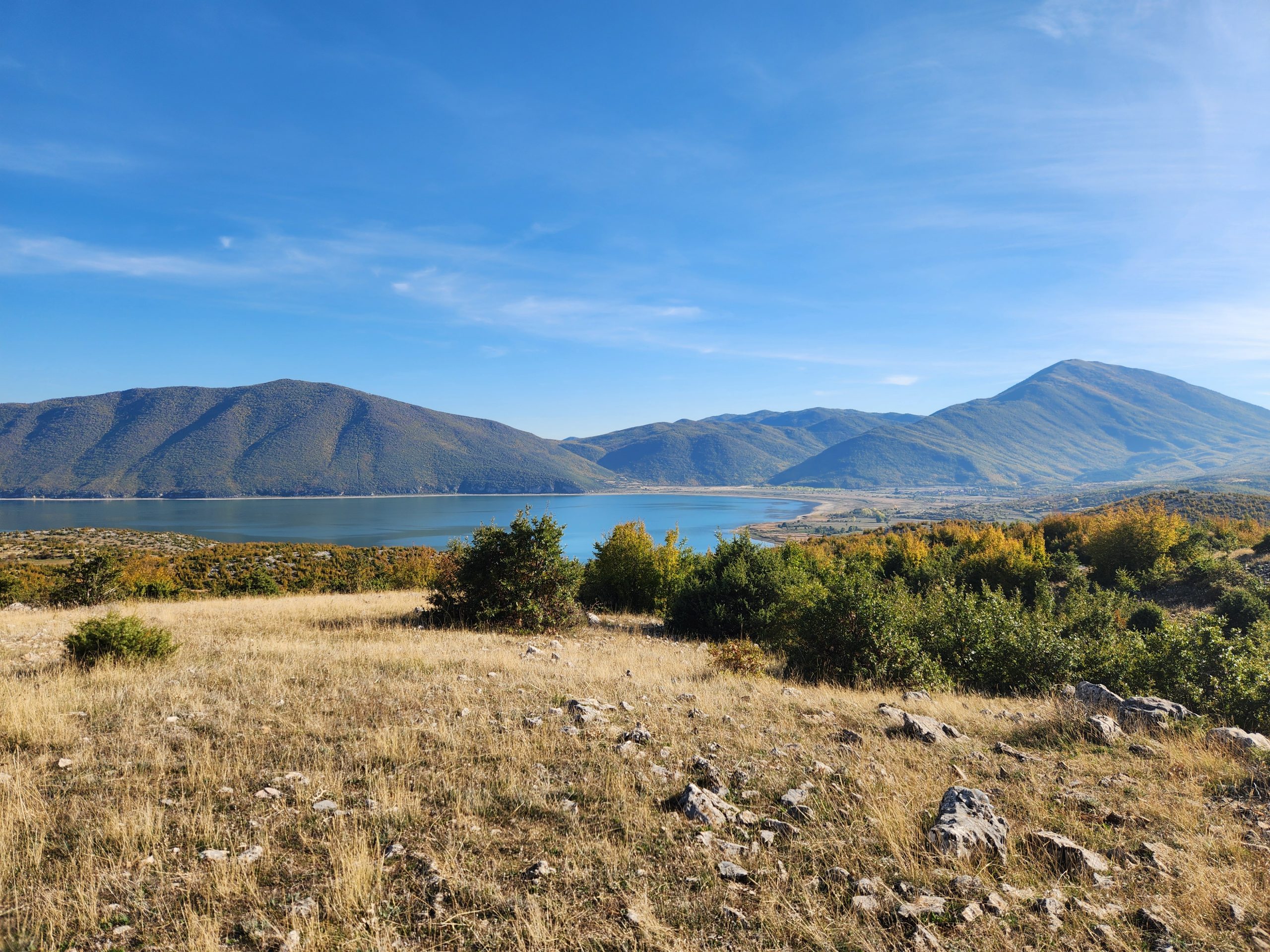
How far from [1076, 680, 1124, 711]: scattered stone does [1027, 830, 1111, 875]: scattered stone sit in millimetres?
5150

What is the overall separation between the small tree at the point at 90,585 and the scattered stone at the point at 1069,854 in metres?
30.1

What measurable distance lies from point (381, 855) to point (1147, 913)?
17.1 feet

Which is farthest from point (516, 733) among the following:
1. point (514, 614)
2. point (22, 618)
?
point (22, 618)

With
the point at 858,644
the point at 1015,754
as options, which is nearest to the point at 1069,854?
the point at 1015,754

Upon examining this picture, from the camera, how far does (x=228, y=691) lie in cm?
805

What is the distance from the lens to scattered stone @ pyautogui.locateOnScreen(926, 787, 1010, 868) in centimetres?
451

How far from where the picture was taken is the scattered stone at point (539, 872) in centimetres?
412

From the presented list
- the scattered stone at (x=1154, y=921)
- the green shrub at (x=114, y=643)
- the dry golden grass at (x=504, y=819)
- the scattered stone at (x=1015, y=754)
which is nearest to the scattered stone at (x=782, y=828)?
→ the dry golden grass at (x=504, y=819)

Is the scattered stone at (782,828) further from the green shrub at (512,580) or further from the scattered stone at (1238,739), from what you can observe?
the green shrub at (512,580)

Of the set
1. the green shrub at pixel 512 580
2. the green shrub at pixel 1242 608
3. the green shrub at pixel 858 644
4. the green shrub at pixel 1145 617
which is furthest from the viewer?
the green shrub at pixel 1145 617

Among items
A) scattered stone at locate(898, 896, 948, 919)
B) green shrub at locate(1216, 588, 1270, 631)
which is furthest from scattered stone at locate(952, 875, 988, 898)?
green shrub at locate(1216, 588, 1270, 631)

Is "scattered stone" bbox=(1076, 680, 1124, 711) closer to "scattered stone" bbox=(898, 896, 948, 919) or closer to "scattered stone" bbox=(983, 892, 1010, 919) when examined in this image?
"scattered stone" bbox=(983, 892, 1010, 919)

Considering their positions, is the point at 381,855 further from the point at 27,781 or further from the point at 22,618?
the point at 22,618

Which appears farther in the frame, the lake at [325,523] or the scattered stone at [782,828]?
the lake at [325,523]
